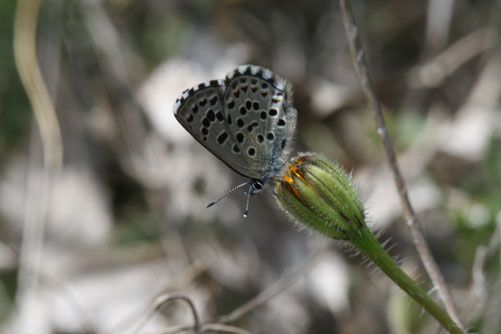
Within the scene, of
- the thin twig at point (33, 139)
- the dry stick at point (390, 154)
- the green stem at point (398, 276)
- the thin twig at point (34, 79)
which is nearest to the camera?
the green stem at point (398, 276)

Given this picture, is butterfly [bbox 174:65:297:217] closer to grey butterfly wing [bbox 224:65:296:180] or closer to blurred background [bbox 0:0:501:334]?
grey butterfly wing [bbox 224:65:296:180]

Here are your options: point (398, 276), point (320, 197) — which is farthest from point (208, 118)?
point (398, 276)

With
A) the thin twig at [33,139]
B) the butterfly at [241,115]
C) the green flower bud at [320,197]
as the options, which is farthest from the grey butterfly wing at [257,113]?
the thin twig at [33,139]

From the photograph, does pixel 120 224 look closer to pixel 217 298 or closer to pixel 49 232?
pixel 49 232

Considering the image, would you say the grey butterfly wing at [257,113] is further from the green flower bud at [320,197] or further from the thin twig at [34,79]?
the thin twig at [34,79]

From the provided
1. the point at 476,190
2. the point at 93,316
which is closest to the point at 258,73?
the point at 476,190

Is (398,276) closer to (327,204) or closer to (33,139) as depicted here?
(327,204)
